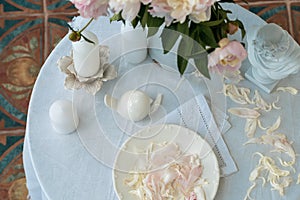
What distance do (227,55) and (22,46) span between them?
3.40 ft

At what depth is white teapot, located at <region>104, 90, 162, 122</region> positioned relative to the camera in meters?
1.06

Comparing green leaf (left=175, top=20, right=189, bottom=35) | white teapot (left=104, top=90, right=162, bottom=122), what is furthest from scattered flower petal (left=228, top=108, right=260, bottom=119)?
green leaf (left=175, top=20, right=189, bottom=35)

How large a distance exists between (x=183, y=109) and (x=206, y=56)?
0.70 ft

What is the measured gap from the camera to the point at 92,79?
108 cm

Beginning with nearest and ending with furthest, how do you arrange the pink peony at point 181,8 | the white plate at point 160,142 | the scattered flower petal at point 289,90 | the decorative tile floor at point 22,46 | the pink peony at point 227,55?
1. the pink peony at point 181,8
2. the pink peony at point 227,55
3. the white plate at point 160,142
4. the scattered flower petal at point 289,90
5. the decorative tile floor at point 22,46

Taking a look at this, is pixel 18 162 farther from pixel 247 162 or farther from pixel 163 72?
pixel 247 162

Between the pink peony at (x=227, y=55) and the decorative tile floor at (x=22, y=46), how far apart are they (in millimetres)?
906

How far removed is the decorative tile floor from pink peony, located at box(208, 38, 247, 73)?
2.97 ft

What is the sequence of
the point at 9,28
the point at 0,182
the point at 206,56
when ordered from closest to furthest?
the point at 206,56 → the point at 0,182 → the point at 9,28

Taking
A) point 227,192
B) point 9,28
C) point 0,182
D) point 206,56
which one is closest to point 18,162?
point 0,182

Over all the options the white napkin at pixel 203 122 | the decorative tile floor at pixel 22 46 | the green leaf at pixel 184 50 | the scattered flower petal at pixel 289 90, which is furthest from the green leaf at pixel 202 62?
the decorative tile floor at pixel 22 46

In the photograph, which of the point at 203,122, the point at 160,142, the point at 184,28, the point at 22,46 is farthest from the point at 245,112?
the point at 22,46

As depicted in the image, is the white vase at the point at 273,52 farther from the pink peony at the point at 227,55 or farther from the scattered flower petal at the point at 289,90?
the pink peony at the point at 227,55

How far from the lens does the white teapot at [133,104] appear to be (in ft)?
3.49
